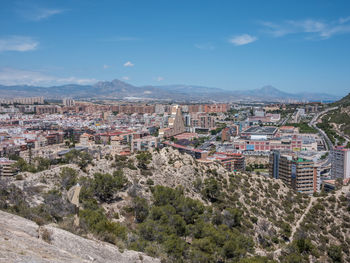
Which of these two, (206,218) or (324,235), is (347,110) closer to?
(324,235)

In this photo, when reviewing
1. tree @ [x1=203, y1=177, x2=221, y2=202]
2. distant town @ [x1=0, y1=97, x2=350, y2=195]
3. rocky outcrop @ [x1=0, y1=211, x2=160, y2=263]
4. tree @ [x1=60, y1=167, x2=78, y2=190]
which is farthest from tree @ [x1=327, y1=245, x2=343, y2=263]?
tree @ [x1=60, y1=167, x2=78, y2=190]

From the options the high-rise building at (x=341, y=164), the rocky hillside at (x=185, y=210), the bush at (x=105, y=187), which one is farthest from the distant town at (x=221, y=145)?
Result: the bush at (x=105, y=187)

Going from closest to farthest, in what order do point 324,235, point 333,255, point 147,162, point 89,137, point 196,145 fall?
point 333,255
point 324,235
point 147,162
point 89,137
point 196,145

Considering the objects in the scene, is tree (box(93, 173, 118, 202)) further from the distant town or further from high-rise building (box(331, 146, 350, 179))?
high-rise building (box(331, 146, 350, 179))

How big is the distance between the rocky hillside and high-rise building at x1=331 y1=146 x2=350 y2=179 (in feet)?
35.0

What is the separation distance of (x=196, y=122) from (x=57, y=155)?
42.6 metres

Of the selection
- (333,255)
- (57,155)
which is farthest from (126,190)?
(57,155)

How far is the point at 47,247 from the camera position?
6.20 m

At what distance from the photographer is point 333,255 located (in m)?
15.4

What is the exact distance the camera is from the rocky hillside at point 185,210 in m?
10.3

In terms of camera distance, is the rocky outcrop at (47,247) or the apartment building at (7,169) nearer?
the rocky outcrop at (47,247)

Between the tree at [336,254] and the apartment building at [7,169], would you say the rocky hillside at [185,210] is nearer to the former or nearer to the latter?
the tree at [336,254]

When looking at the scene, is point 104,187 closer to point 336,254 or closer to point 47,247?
point 47,247

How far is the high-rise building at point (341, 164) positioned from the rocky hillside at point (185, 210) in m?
10.7
